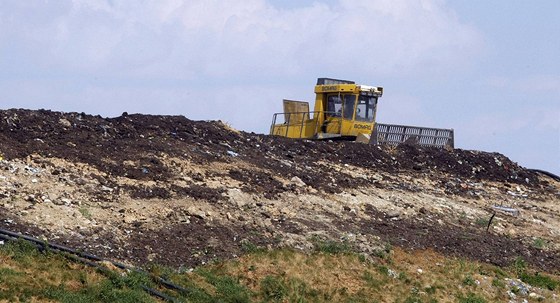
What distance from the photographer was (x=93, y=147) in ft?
69.2

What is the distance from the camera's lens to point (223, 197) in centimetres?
1948

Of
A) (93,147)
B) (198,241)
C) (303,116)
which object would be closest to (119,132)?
(93,147)

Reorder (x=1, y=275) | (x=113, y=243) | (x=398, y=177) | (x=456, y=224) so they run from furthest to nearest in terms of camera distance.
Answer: (x=398, y=177)
(x=456, y=224)
(x=113, y=243)
(x=1, y=275)

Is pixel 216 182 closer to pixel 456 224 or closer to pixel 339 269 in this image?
pixel 339 269

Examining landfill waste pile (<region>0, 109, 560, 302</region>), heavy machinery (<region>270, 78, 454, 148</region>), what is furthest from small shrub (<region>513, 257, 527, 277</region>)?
heavy machinery (<region>270, 78, 454, 148</region>)

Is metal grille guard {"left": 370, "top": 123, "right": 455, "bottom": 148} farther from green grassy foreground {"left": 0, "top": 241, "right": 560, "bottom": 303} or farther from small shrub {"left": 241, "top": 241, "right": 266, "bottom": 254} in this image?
small shrub {"left": 241, "top": 241, "right": 266, "bottom": 254}

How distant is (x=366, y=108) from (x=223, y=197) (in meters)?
15.1

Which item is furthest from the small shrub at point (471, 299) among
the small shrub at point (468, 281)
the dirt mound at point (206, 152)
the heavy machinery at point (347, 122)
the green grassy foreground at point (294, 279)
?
the heavy machinery at point (347, 122)

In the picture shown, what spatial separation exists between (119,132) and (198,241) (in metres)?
7.31

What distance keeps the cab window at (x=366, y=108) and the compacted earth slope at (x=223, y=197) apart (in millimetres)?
4782

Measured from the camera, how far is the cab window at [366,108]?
33.7 metres

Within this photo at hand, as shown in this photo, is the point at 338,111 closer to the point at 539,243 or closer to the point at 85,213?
the point at 539,243

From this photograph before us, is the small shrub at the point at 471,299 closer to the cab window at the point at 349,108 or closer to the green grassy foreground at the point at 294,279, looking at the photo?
the green grassy foreground at the point at 294,279

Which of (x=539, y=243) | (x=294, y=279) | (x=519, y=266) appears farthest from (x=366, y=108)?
(x=294, y=279)
